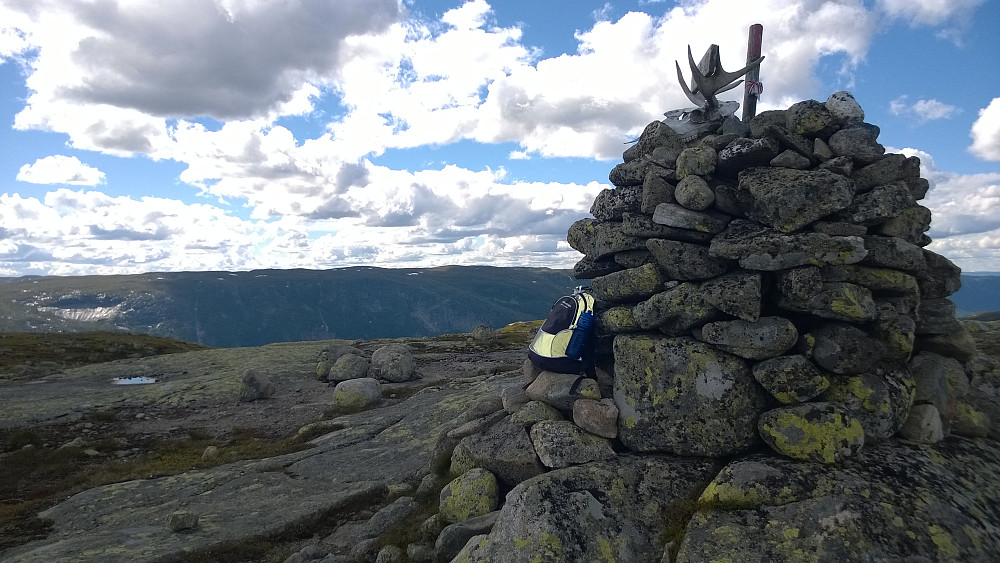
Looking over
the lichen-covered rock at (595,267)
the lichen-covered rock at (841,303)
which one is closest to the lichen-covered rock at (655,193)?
the lichen-covered rock at (595,267)

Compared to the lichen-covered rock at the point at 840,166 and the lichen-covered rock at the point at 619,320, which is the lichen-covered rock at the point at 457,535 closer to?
the lichen-covered rock at the point at 619,320

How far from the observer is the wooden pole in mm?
15570

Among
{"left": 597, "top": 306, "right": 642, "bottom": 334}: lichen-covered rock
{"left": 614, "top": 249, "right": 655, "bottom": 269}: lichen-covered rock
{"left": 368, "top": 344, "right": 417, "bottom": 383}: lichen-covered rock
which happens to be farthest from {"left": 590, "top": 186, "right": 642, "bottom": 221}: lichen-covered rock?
{"left": 368, "top": 344, "right": 417, "bottom": 383}: lichen-covered rock

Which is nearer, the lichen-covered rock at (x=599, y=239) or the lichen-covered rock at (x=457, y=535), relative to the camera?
the lichen-covered rock at (x=457, y=535)

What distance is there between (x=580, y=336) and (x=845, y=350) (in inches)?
282

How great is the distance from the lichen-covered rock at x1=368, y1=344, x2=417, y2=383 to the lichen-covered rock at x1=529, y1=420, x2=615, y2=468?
35.4 meters

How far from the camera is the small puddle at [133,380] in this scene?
5148cm

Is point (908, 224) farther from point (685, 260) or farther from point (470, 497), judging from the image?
point (470, 497)

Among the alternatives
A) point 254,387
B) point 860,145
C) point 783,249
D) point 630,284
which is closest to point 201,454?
point 254,387

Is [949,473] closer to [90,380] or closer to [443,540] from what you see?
[443,540]

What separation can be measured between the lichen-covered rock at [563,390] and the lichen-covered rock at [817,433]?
4.91 meters

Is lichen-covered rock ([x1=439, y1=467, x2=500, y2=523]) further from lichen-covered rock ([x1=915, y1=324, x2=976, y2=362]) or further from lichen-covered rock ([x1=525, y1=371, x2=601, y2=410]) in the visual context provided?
lichen-covered rock ([x1=915, y1=324, x2=976, y2=362])

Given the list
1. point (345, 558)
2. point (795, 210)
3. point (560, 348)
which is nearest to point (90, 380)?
point (345, 558)

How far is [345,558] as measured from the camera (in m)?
13.8
